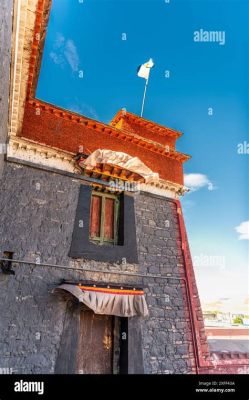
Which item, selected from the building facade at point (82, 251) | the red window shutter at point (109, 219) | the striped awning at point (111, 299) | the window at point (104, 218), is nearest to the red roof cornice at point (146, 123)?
the building facade at point (82, 251)

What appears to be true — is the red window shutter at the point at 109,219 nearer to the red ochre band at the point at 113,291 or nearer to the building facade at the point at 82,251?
the building facade at the point at 82,251

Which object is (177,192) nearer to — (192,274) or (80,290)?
(192,274)

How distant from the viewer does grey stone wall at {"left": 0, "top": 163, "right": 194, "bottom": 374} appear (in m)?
5.88

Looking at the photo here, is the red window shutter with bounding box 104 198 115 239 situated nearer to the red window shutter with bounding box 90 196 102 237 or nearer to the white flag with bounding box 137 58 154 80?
the red window shutter with bounding box 90 196 102 237

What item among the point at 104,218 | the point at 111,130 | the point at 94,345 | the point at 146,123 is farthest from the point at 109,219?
the point at 146,123

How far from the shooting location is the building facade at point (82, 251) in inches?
236

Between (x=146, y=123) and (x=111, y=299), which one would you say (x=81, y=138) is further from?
(x=111, y=299)

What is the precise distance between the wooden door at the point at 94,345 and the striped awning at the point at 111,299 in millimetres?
Result: 612

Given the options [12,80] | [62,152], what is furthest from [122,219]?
[12,80]

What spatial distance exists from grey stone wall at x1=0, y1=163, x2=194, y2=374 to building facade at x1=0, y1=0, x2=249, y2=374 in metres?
0.02

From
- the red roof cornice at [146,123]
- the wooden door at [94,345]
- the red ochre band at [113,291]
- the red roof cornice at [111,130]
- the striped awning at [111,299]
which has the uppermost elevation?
the red roof cornice at [146,123]

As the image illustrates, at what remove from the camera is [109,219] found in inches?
323

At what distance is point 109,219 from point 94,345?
3.23 metres

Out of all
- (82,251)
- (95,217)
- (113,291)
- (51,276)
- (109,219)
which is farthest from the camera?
(109,219)
